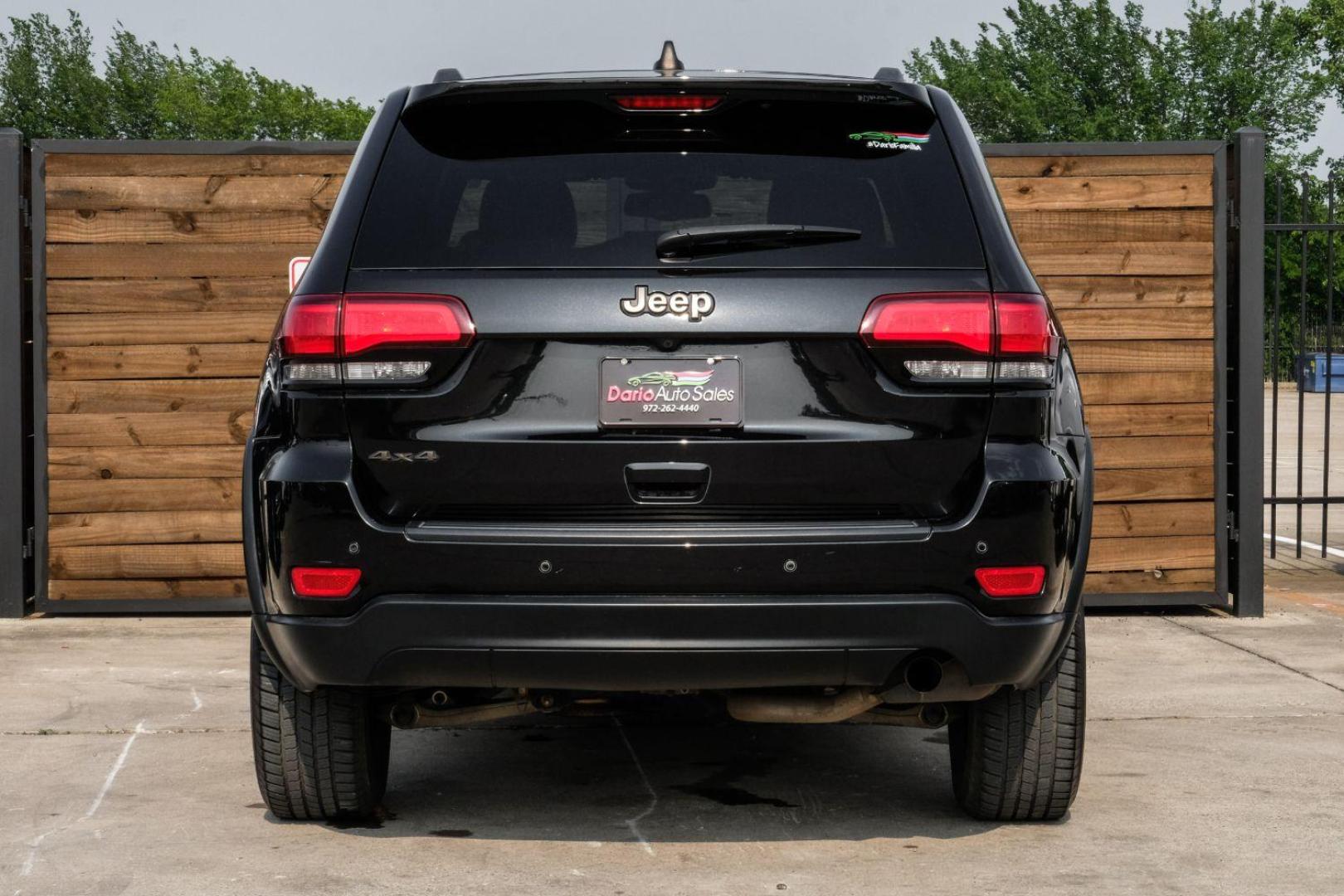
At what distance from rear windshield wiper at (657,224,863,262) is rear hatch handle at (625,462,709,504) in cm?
46

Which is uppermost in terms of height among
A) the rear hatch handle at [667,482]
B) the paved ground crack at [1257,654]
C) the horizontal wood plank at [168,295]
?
the horizontal wood plank at [168,295]

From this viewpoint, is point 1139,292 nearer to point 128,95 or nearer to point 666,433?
point 666,433

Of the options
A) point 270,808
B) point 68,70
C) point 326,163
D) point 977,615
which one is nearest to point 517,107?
point 977,615

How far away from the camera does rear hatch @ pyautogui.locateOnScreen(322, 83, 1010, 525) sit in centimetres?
380

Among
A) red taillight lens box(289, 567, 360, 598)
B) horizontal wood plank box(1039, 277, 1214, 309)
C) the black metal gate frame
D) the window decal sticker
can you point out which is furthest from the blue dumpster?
red taillight lens box(289, 567, 360, 598)

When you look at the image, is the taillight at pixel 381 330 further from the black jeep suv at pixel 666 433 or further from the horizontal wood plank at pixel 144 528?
the horizontal wood plank at pixel 144 528

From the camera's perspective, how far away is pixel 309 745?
14.3ft

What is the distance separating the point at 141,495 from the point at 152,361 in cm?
63

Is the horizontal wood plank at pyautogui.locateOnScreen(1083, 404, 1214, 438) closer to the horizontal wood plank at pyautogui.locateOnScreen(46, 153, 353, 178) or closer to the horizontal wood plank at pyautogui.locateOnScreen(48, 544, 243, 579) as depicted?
the horizontal wood plank at pyautogui.locateOnScreen(46, 153, 353, 178)

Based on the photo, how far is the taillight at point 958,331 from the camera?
152 inches

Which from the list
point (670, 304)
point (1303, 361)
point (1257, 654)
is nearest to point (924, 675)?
point (670, 304)

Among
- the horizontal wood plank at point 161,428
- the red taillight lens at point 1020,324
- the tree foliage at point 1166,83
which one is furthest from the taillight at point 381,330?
the tree foliage at point 1166,83

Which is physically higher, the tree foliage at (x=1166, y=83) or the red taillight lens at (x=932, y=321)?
the tree foliage at (x=1166, y=83)

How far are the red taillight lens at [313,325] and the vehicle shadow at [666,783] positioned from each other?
A: 52.8 inches
